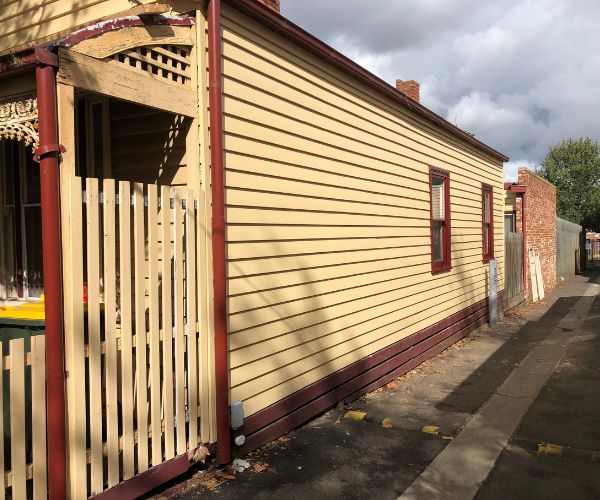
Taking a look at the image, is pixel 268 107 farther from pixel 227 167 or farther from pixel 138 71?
pixel 138 71

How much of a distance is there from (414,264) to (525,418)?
2.95 metres

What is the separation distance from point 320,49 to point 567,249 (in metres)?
22.6

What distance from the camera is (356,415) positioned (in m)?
5.66

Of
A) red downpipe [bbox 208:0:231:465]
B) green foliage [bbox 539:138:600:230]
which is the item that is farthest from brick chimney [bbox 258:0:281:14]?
green foliage [bbox 539:138:600:230]

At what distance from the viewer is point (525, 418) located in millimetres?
5523

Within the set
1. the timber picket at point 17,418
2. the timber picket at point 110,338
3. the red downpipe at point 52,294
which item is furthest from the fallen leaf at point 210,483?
the timber picket at point 17,418

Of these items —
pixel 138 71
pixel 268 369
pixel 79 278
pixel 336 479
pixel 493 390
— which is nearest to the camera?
pixel 79 278

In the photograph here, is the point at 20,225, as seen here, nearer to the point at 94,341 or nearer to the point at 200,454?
the point at 94,341

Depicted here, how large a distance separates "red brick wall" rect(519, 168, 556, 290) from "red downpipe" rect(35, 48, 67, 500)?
49.7 ft

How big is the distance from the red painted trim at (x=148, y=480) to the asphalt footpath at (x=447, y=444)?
14 cm

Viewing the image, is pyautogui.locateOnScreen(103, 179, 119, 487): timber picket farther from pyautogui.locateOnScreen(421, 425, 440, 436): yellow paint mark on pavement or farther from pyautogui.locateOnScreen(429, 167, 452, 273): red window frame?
pyautogui.locateOnScreen(429, 167, 452, 273): red window frame

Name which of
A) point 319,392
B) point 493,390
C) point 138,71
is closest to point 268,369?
point 319,392

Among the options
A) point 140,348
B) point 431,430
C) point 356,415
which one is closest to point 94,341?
point 140,348

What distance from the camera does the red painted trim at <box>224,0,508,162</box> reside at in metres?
4.54
